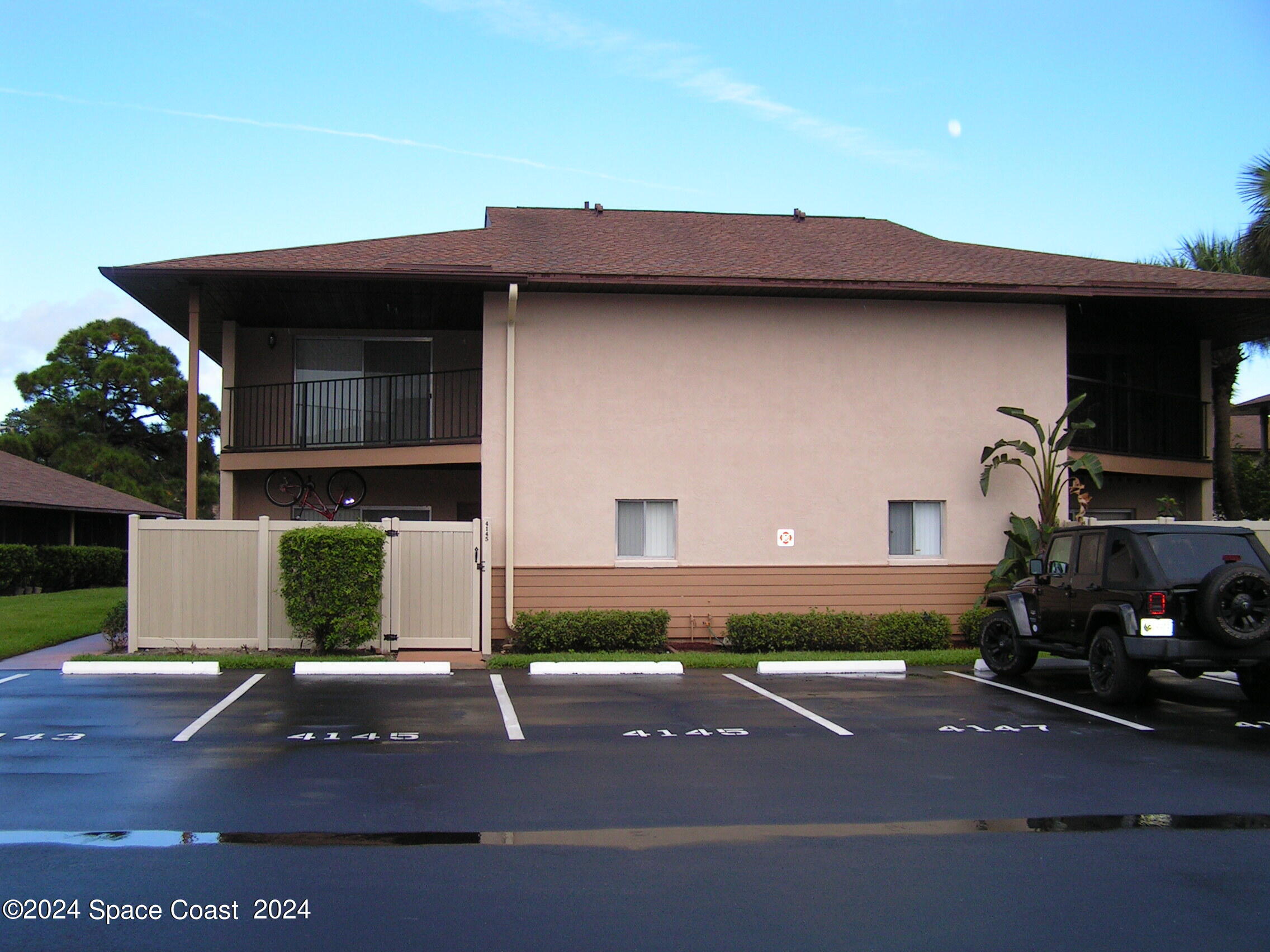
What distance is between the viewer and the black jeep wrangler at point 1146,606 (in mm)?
10016

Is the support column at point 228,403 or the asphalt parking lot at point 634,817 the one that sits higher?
the support column at point 228,403

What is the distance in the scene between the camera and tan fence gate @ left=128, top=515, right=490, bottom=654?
14242 mm

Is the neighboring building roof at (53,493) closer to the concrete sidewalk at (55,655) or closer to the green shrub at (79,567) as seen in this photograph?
the green shrub at (79,567)

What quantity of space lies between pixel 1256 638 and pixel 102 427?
1832 inches

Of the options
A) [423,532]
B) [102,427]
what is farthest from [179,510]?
[423,532]

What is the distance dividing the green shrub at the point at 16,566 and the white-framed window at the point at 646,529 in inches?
723

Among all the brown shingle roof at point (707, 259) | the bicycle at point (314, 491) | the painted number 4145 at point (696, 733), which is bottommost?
the painted number 4145 at point (696, 733)

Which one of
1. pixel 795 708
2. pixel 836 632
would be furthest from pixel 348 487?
pixel 795 708

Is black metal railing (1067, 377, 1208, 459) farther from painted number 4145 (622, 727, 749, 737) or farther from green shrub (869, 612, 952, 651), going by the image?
painted number 4145 (622, 727, 749, 737)

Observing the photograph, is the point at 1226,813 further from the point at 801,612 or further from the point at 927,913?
the point at 801,612

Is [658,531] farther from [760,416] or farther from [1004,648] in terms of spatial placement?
[1004,648]

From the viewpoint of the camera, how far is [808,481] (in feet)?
52.8

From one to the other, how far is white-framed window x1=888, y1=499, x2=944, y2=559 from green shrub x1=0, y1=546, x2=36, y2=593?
21.8 meters

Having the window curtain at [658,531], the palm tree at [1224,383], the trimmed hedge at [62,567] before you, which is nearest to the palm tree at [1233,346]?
the palm tree at [1224,383]
